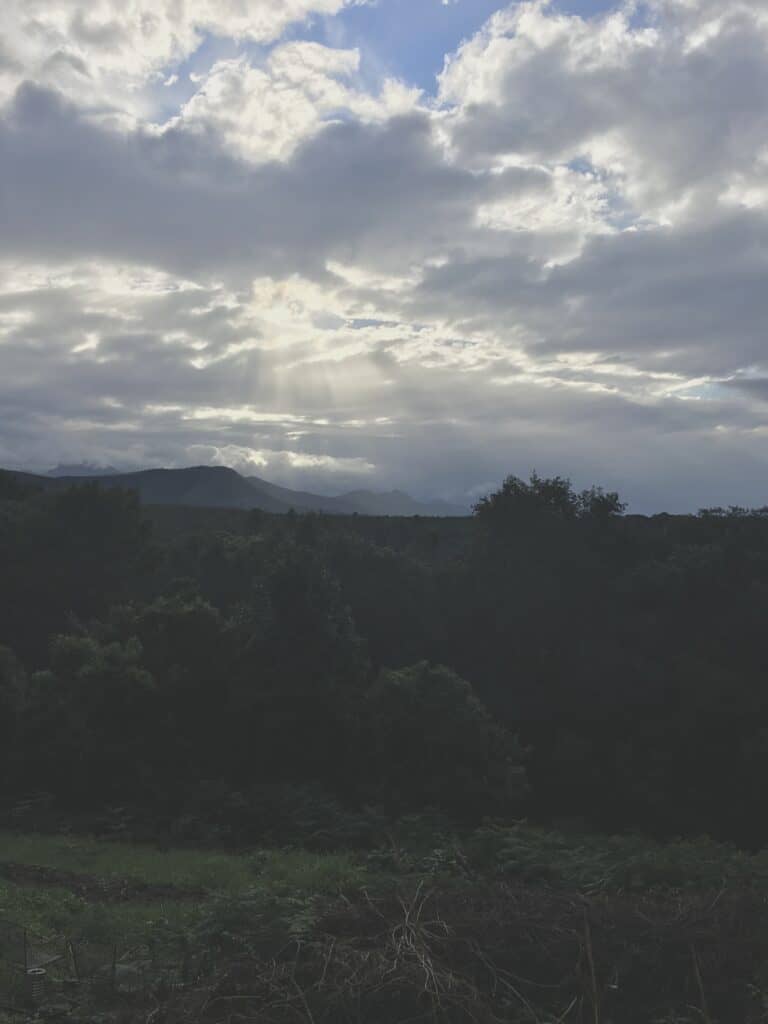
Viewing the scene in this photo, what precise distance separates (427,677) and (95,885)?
11.3 metres

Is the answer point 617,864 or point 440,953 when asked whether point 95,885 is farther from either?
point 440,953

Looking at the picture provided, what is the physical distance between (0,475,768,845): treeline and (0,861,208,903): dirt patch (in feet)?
21.7

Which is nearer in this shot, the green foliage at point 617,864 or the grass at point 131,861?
the green foliage at point 617,864

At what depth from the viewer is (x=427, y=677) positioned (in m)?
23.4

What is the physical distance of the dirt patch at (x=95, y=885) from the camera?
43.2 ft

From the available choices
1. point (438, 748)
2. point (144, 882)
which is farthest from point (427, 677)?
point (144, 882)

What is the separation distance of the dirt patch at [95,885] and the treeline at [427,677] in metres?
6.63

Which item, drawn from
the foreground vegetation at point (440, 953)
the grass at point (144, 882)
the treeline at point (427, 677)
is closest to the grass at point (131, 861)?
the grass at point (144, 882)

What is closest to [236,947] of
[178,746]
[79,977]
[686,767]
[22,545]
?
[79,977]

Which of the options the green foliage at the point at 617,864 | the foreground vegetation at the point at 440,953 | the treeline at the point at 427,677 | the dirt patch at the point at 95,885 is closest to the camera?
the foreground vegetation at the point at 440,953

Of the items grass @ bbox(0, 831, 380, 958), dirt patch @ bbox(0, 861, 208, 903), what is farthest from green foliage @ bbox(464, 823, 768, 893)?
dirt patch @ bbox(0, 861, 208, 903)

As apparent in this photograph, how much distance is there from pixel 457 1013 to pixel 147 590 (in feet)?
141

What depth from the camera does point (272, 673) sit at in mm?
26047

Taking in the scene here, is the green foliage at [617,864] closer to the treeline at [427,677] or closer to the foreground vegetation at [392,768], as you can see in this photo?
the foreground vegetation at [392,768]
